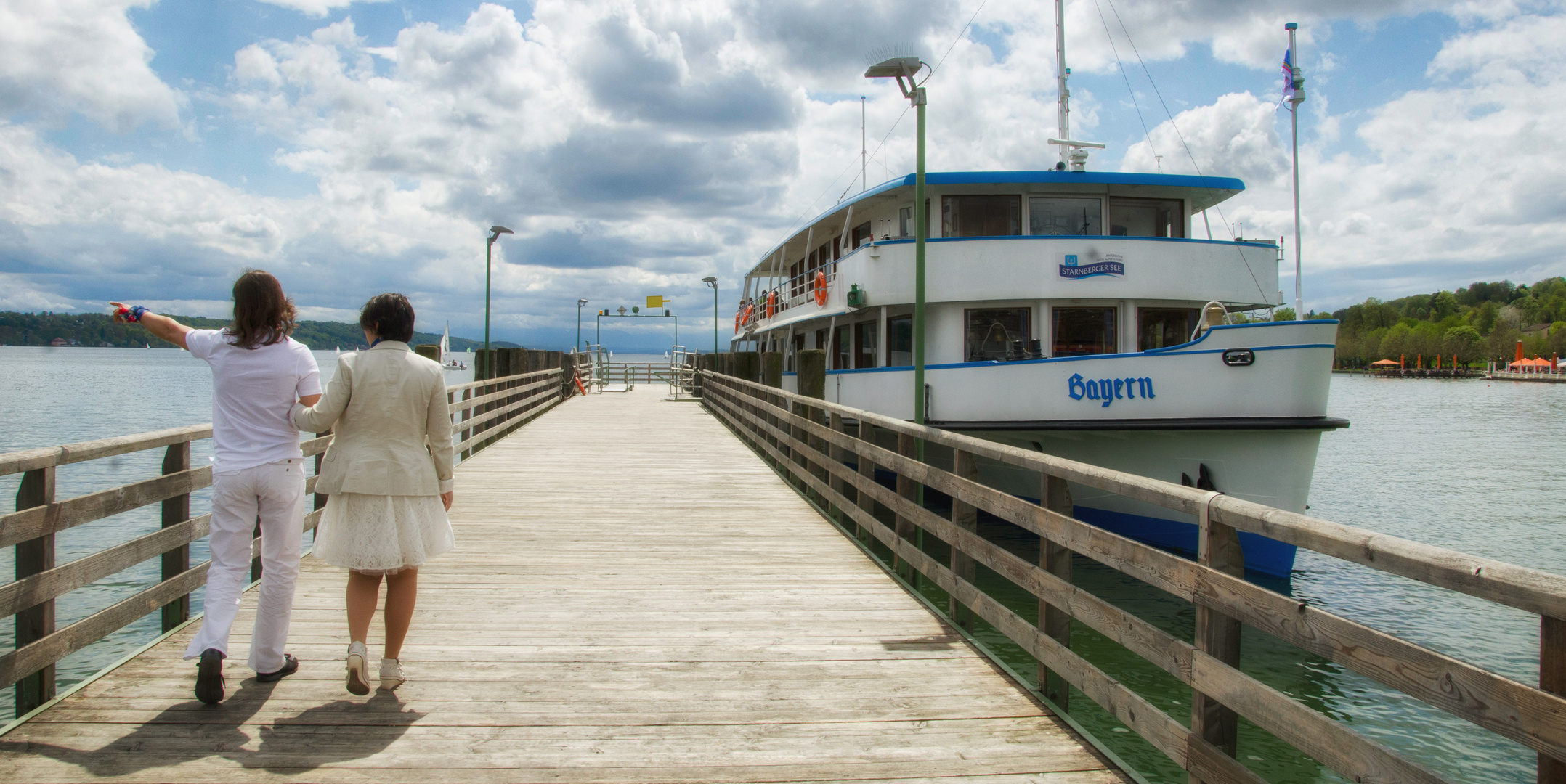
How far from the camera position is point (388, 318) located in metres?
3.61

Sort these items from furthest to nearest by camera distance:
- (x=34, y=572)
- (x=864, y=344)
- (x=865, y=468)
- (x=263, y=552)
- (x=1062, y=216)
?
(x=864, y=344) → (x=1062, y=216) → (x=865, y=468) → (x=263, y=552) → (x=34, y=572)

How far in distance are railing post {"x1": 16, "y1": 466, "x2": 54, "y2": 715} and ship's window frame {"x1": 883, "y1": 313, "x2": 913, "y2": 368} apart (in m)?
10.4

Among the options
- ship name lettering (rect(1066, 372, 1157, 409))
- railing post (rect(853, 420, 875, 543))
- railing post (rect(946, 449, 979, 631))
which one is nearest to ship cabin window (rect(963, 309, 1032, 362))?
ship name lettering (rect(1066, 372, 1157, 409))

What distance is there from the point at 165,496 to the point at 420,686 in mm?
1629

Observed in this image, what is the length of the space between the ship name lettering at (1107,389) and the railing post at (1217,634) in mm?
7447

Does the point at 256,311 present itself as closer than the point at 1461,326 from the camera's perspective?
Yes

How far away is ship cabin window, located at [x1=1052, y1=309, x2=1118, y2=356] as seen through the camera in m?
12.2

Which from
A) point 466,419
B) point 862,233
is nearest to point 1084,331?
point 862,233

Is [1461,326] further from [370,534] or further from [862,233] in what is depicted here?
[370,534]

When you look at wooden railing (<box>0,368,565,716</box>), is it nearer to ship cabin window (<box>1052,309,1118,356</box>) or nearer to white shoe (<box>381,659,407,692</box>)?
white shoe (<box>381,659,407,692</box>)

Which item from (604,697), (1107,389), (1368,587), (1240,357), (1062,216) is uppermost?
(1062,216)

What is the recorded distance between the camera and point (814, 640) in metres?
4.55

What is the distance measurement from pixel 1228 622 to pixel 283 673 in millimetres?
3611

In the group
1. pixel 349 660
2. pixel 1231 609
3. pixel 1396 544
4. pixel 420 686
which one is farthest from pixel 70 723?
pixel 1396 544
